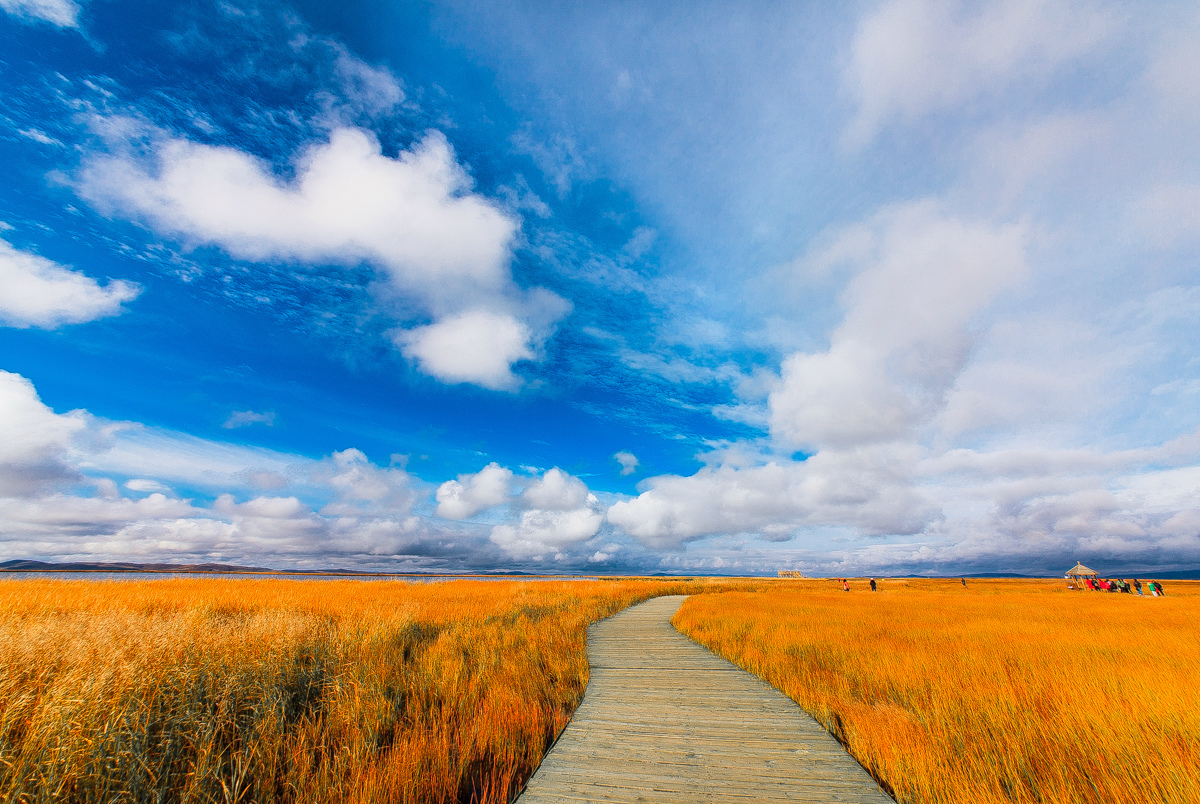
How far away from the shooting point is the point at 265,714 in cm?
594

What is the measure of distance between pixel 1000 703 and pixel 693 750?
5574 mm

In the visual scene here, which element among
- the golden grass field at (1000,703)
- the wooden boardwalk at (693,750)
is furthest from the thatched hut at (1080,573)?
the wooden boardwalk at (693,750)

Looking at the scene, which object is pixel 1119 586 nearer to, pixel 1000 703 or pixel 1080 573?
pixel 1080 573

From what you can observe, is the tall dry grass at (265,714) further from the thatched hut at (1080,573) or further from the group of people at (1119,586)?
the thatched hut at (1080,573)

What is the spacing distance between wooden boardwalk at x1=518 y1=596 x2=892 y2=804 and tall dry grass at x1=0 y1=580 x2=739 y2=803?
57cm

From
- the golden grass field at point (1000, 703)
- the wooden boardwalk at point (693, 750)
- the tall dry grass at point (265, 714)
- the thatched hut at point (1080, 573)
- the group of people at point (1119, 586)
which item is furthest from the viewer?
the thatched hut at point (1080, 573)

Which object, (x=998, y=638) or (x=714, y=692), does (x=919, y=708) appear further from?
(x=998, y=638)

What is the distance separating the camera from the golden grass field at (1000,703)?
185 inches

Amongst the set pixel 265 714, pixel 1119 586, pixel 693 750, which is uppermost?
pixel 265 714

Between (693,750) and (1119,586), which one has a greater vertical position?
(693,750)

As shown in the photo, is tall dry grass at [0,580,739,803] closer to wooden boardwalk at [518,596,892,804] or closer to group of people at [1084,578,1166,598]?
wooden boardwalk at [518,596,892,804]

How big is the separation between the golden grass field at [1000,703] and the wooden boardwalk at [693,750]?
569 mm

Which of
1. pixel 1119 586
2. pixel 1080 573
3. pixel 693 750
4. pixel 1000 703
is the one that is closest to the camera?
pixel 693 750

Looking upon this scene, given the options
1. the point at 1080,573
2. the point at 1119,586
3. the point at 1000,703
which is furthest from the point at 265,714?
the point at 1080,573
